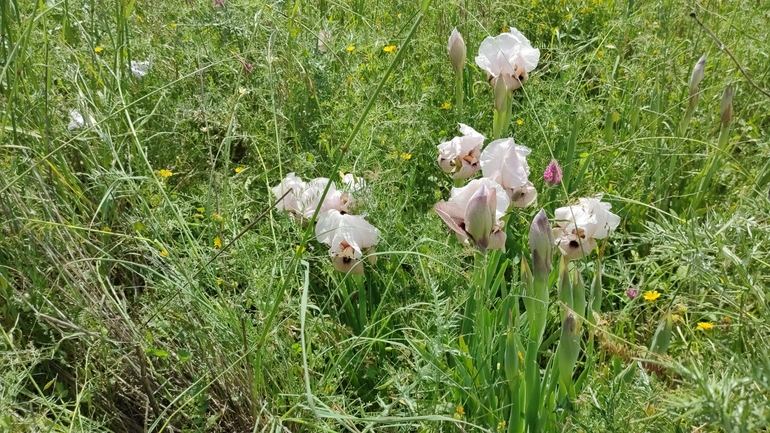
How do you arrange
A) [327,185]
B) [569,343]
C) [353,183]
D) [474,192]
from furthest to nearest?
[353,183]
[474,192]
[569,343]
[327,185]

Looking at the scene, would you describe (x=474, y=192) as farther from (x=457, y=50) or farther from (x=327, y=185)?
(x=457, y=50)

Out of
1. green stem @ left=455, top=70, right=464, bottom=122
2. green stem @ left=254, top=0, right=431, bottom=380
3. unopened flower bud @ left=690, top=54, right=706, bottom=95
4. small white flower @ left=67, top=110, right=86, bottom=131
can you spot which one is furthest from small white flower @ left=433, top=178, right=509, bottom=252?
small white flower @ left=67, top=110, right=86, bottom=131

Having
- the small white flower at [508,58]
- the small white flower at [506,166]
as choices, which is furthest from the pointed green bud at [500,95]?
the small white flower at [506,166]

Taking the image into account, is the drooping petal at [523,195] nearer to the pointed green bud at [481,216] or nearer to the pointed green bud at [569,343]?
the pointed green bud at [481,216]

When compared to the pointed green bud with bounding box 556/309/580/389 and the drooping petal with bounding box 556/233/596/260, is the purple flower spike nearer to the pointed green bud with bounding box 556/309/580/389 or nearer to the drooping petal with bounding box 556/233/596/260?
the drooping petal with bounding box 556/233/596/260

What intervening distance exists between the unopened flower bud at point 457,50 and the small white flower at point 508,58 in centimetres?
10

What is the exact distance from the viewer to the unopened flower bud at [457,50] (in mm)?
1614

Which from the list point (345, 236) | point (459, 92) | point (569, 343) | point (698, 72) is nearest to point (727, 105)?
point (698, 72)

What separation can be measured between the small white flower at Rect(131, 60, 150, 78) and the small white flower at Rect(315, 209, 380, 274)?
102cm

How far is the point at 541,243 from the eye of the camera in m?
1.03

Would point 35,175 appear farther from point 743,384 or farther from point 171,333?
point 743,384

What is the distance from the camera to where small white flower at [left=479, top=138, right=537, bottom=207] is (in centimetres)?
118

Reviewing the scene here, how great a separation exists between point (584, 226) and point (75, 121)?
51.1 inches

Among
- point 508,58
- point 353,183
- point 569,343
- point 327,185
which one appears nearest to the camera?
A: point 327,185
